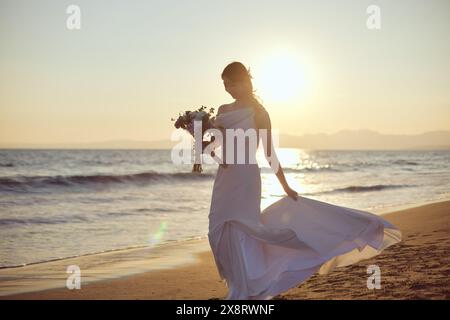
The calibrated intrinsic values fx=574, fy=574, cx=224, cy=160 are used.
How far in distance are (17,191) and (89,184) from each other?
596 cm

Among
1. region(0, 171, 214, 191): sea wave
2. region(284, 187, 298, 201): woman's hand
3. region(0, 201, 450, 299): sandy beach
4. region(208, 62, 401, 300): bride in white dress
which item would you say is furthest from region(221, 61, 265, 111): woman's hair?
region(0, 171, 214, 191): sea wave

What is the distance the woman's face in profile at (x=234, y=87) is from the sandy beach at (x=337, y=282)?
232 centimetres

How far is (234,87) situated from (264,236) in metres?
1.58

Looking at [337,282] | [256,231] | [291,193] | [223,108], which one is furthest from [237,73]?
[337,282]

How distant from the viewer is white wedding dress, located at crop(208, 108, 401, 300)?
5891 mm

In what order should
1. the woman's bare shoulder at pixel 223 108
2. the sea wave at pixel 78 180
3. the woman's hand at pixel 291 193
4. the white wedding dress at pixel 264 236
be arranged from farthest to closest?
the sea wave at pixel 78 180 → the woman's hand at pixel 291 193 → the woman's bare shoulder at pixel 223 108 → the white wedding dress at pixel 264 236

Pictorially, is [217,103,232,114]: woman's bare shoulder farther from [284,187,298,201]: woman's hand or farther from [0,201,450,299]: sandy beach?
[0,201,450,299]: sandy beach

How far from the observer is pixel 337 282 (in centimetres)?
698

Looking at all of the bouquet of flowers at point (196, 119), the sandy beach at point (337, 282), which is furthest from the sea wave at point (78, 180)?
the bouquet of flowers at point (196, 119)

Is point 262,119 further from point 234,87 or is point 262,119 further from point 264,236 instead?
point 264,236

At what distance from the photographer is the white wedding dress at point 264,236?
232 inches

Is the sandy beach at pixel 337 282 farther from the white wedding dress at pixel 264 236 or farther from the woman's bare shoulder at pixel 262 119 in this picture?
the woman's bare shoulder at pixel 262 119

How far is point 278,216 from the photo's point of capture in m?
6.21
